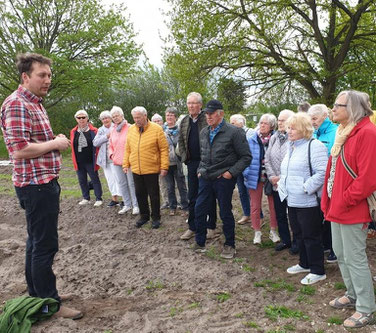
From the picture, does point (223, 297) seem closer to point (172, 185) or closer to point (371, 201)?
point (371, 201)

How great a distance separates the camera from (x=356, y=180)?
3148 mm

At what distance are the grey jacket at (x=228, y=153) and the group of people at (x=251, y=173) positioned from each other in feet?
0.05

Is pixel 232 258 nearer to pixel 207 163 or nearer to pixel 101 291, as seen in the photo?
pixel 207 163

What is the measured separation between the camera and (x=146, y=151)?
634cm

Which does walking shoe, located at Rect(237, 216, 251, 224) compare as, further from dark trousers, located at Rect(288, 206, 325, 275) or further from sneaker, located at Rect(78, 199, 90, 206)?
sneaker, located at Rect(78, 199, 90, 206)

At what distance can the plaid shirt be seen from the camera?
320cm

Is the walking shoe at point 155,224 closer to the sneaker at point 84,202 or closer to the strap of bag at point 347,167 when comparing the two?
the sneaker at point 84,202

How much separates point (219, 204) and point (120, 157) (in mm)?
2927

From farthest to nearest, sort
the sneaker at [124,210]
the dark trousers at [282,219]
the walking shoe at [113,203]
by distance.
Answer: the walking shoe at [113,203]
the sneaker at [124,210]
the dark trousers at [282,219]

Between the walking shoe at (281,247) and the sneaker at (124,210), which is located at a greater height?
the sneaker at (124,210)

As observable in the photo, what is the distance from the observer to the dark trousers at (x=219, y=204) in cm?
505

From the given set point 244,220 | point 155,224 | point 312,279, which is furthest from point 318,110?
point 155,224

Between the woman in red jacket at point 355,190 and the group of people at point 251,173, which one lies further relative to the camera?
the group of people at point 251,173

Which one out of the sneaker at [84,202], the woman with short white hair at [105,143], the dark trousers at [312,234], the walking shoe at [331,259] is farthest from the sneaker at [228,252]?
the sneaker at [84,202]
